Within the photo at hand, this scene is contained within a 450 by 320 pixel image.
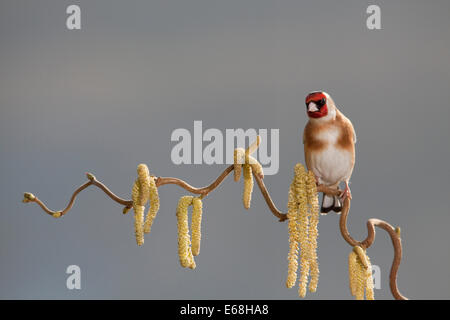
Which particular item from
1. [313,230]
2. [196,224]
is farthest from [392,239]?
[196,224]

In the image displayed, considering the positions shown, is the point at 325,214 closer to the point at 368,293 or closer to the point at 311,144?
the point at 311,144

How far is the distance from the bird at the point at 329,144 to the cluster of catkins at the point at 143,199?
60cm

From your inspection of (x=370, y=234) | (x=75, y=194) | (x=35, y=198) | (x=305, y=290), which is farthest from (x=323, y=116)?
(x=35, y=198)

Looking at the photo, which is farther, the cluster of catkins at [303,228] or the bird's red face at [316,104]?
the bird's red face at [316,104]

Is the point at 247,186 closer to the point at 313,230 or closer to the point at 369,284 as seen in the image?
the point at 313,230

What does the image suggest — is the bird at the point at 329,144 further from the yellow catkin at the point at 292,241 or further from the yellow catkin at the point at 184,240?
the yellow catkin at the point at 184,240

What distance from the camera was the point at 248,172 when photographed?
1.76 meters

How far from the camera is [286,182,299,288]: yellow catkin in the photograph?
1631 millimetres

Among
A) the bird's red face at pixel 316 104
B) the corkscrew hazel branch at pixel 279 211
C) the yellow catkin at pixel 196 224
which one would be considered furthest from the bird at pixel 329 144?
the yellow catkin at pixel 196 224

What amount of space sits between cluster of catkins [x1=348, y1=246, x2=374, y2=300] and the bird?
0.35 meters

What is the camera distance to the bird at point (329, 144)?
195 centimetres

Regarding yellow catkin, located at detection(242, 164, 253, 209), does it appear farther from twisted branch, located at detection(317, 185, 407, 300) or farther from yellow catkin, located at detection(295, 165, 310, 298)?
twisted branch, located at detection(317, 185, 407, 300)

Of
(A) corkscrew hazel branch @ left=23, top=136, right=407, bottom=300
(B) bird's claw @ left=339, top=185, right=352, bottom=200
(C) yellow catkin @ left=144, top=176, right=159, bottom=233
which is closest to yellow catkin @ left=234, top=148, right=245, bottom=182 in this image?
(A) corkscrew hazel branch @ left=23, top=136, right=407, bottom=300

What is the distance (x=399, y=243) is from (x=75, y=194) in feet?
3.85
